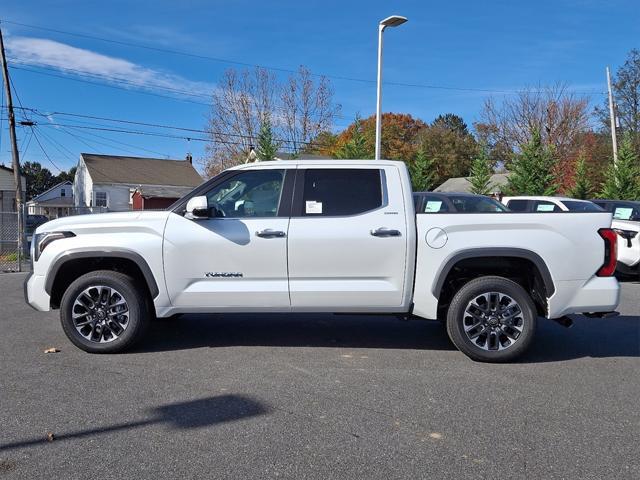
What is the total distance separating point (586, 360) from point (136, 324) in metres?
4.49

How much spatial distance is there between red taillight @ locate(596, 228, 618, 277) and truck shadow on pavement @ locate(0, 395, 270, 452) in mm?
3411

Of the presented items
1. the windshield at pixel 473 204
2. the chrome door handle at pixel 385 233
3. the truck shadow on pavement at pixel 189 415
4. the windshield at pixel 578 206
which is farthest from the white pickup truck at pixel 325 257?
the windshield at pixel 578 206

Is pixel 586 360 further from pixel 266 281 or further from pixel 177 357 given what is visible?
pixel 177 357

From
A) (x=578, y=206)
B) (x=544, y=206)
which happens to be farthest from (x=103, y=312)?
(x=578, y=206)

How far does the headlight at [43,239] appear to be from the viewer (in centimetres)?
572

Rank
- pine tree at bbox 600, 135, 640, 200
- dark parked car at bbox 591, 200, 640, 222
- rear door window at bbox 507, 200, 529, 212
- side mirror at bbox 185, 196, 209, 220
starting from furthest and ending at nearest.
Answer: pine tree at bbox 600, 135, 640, 200 < rear door window at bbox 507, 200, 529, 212 < dark parked car at bbox 591, 200, 640, 222 < side mirror at bbox 185, 196, 209, 220

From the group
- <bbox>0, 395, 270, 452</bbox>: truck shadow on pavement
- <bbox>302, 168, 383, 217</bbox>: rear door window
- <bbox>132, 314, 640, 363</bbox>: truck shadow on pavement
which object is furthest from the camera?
<bbox>132, 314, 640, 363</bbox>: truck shadow on pavement

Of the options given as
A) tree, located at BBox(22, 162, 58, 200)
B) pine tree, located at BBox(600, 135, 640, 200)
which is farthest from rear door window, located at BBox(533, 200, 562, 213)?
tree, located at BBox(22, 162, 58, 200)

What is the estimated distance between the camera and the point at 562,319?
5664 mm

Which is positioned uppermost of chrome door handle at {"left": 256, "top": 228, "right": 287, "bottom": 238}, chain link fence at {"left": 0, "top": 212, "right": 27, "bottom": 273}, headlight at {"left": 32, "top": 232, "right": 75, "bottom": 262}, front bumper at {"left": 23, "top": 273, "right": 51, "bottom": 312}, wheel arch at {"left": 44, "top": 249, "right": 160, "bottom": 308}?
chrome door handle at {"left": 256, "top": 228, "right": 287, "bottom": 238}

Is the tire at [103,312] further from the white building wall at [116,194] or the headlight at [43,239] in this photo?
the white building wall at [116,194]

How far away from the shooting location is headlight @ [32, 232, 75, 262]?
225 inches

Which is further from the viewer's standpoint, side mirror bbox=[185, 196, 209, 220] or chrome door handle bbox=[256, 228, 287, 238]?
chrome door handle bbox=[256, 228, 287, 238]

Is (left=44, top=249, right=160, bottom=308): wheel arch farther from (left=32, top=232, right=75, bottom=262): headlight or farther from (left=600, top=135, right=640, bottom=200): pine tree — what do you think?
(left=600, top=135, right=640, bottom=200): pine tree
